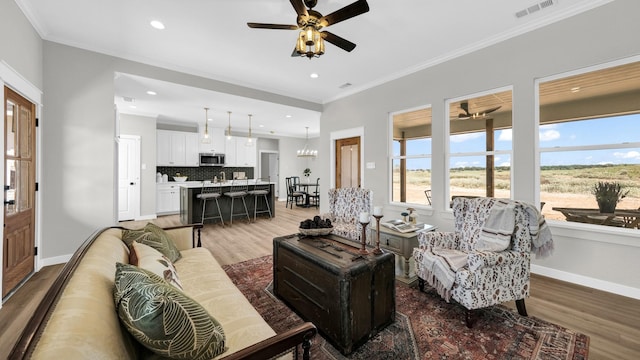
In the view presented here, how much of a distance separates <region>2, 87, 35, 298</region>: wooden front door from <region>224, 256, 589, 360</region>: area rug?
2.53 meters

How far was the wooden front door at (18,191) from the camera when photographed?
2.51 metres

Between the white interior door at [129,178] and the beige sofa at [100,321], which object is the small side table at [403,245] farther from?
the white interior door at [129,178]

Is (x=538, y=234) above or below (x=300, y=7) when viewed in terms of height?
below

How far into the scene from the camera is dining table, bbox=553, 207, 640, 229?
2.62m

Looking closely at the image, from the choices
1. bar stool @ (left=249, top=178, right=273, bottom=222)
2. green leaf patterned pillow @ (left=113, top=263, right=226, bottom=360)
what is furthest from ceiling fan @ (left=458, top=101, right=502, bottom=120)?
bar stool @ (left=249, top=178, right=273, bottom=222)

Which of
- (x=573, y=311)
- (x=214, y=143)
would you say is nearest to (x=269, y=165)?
(x=214, y=143)

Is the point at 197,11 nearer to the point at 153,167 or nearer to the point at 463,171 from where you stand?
the point at 463,171

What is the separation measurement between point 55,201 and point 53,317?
366cm

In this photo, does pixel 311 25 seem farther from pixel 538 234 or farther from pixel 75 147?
pixel 75 147

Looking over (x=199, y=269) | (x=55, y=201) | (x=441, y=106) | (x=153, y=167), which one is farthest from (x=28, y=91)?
(x=441, y=106)

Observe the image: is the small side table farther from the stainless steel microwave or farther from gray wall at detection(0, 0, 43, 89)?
the stainless steel microwave

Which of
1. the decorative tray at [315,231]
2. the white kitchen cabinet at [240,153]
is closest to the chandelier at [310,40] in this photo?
the decorative tray at [315,231]

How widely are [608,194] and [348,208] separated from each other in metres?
2.97

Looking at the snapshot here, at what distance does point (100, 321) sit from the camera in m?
0.84
